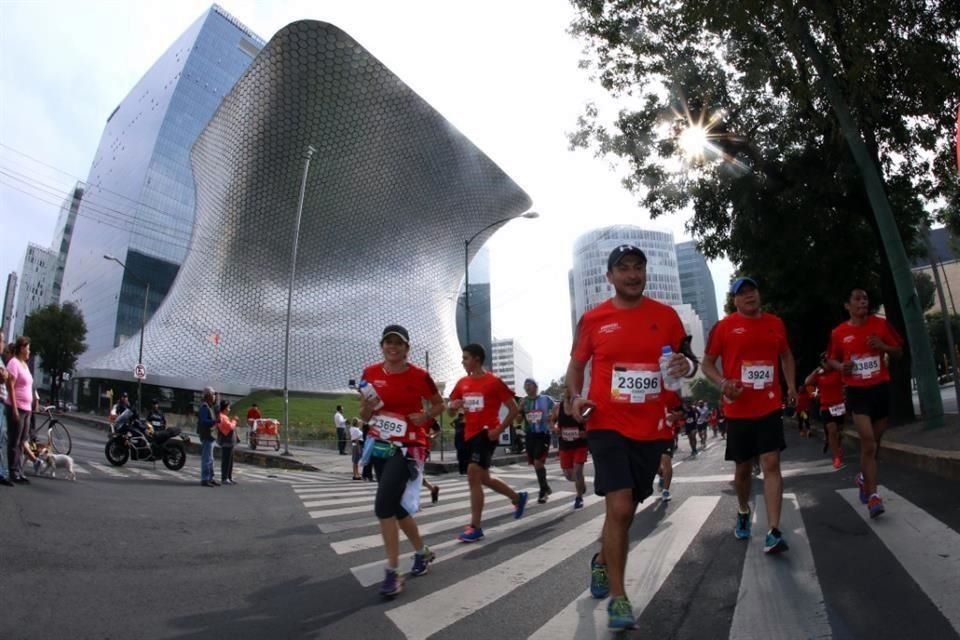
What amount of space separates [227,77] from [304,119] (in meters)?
55.1

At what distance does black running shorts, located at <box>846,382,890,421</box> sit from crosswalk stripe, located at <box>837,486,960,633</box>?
74 cm

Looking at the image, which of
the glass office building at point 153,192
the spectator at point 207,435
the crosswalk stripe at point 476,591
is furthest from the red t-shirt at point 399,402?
the glass office building at point 153,192

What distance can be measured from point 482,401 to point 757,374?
2.67 meters

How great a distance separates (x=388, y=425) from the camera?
4.16 metres

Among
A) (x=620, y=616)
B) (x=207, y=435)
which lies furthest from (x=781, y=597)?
(x=207, y=435)

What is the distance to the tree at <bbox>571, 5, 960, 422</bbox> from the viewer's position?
10.0 meters

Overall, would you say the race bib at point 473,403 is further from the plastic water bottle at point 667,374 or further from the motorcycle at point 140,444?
the motorcycle at point 140,444

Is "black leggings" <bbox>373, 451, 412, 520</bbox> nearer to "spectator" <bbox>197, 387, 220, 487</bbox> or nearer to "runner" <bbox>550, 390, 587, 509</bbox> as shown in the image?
"runner" <bbox>550, 390, 587, 509</bbox>

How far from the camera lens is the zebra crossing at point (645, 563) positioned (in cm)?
287

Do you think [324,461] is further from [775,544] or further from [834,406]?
[775,544]

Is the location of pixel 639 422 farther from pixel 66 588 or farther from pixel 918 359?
pixel 918 359

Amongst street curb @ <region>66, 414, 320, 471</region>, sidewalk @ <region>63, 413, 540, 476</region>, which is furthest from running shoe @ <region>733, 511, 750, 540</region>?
street curb @ <region>66, 414, 320, 471</region>

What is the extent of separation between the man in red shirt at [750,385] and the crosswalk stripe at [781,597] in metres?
0.32

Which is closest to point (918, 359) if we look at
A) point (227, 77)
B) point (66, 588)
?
point (66, 588)
